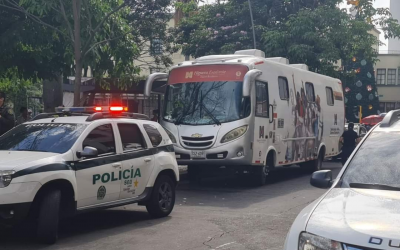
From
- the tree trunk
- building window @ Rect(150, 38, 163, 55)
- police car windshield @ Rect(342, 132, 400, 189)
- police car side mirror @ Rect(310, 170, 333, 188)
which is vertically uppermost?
building window @ Rect(150, 38, 163, 55)

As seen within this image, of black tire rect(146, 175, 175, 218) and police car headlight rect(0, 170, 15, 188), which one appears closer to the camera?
police car headlight rect(0, 170, 15, 188)

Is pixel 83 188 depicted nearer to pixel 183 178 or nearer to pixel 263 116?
pixel 263 116

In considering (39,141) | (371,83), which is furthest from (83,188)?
(371,83)

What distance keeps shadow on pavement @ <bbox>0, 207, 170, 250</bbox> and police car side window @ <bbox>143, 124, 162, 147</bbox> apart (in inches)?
49.5

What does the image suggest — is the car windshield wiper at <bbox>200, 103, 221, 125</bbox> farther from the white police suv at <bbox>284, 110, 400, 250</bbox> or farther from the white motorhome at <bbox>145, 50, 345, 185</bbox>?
the white police suv at <bbox>284, 110, 400, 250</bbox>

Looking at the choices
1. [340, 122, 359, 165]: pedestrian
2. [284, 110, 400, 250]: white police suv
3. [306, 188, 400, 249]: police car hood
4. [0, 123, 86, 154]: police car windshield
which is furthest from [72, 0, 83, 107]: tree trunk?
[306, 188, 400, 249]: police car hood

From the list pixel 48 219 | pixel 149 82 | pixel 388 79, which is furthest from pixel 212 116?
pixel 388 79

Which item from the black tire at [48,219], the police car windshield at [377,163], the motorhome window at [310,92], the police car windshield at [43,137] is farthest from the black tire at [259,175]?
the police car windshield at [377,163]

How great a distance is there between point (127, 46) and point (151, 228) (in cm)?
960

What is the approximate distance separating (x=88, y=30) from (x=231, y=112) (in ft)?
14.5

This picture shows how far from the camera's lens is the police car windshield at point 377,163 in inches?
217

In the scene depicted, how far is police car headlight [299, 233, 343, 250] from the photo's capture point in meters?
4.30

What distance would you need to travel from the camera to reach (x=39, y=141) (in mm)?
9078

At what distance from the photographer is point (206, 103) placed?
15.4 meters
